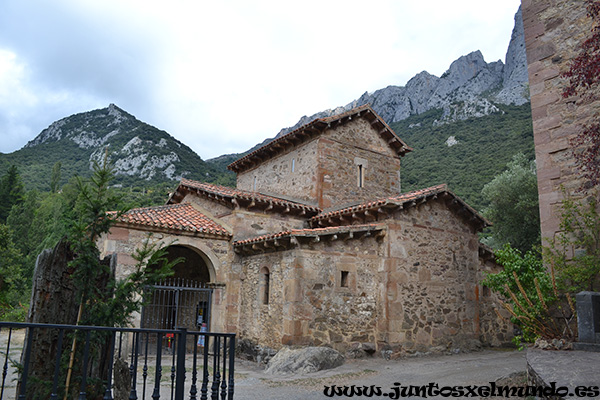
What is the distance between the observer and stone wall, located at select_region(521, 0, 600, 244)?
7.52m

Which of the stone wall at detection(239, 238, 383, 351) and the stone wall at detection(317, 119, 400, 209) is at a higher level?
the stone wall at detection(317, 119, 400, 209)

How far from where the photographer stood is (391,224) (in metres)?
11.8

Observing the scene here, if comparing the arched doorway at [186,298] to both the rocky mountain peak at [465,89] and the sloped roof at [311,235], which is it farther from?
the rocky mountain peak at [465,89]

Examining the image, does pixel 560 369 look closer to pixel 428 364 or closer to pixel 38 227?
pixel 428 364

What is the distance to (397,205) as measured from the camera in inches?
454

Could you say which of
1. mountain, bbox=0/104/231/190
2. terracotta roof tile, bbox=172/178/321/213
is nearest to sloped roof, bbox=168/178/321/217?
terracotta roof tile, bbox=172/178/321/213

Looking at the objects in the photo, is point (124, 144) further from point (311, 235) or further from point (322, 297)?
point (322, 297)

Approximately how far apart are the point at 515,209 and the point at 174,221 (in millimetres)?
17839

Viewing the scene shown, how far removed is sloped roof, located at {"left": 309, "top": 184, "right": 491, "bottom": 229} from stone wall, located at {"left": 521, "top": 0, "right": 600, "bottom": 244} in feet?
13.9

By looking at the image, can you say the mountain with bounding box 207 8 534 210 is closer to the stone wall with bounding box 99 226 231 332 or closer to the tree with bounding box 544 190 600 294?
the stone wall with bounding box 99 226 231 332

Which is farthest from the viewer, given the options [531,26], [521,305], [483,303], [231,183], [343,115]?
[231,183]

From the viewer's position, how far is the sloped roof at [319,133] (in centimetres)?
1573

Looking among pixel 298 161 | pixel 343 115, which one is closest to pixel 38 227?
pixel 298 161

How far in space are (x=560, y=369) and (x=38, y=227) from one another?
3542 cm
